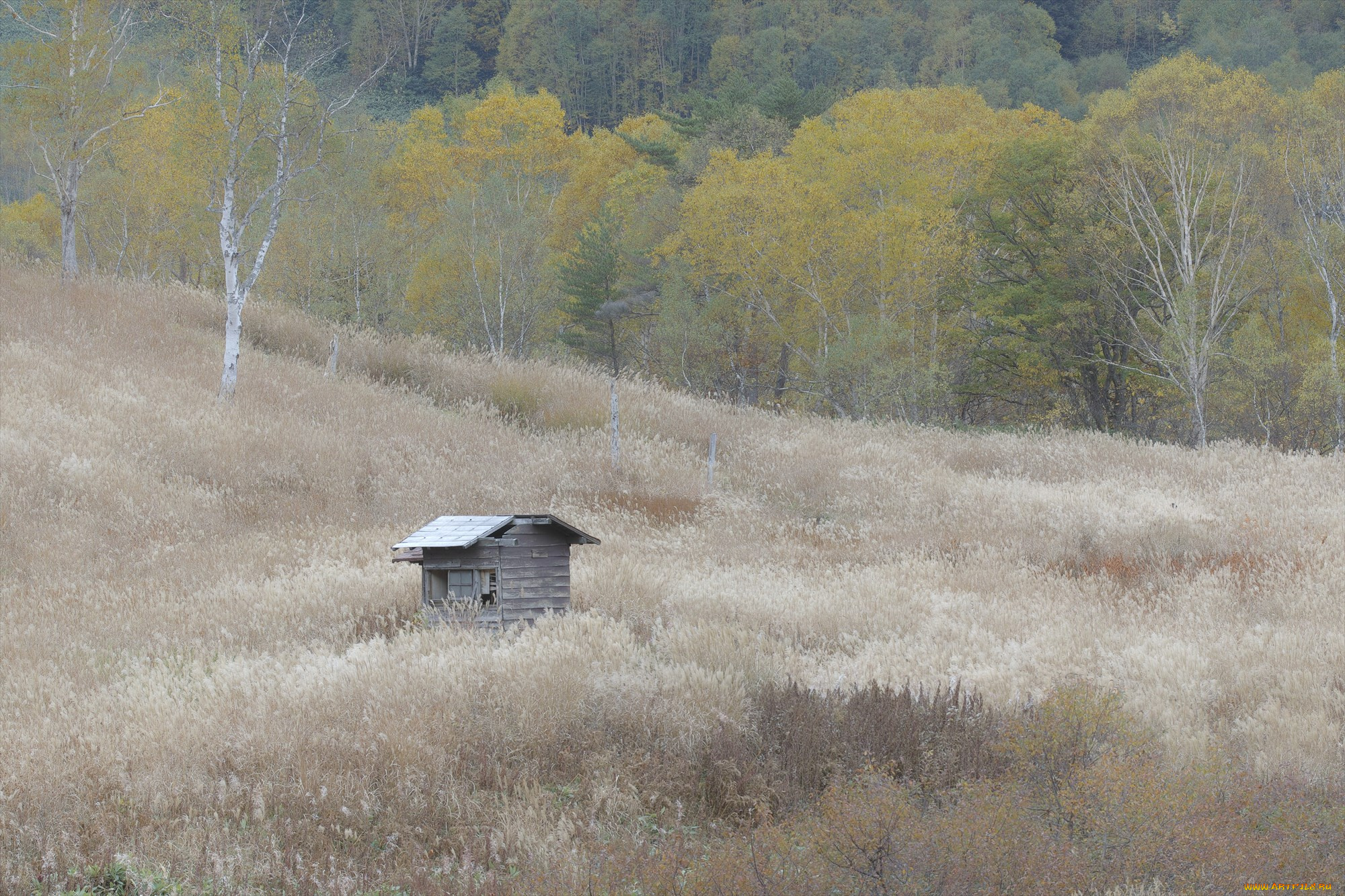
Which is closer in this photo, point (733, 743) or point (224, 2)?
point (733, 743)

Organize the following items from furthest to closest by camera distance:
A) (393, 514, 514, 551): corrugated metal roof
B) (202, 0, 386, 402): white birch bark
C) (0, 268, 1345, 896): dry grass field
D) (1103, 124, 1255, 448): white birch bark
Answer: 1. (1103, 124, 1255, 448): white birch bark
2. (202, 0, 386, 402): white birch bark
3. (393, 514, 514, 551): corrugated metal roof
4. (0, 268, 1345, 896): dry grass field

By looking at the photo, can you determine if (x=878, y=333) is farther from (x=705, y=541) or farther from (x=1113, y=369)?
(x=705, y=541)

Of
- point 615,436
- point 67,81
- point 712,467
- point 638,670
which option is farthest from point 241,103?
point 638,670

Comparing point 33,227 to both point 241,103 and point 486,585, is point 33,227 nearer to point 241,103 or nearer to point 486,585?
point 241,103

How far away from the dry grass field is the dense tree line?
6.49 meters

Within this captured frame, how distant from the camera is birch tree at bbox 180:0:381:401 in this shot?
1891cm

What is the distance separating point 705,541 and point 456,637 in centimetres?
639

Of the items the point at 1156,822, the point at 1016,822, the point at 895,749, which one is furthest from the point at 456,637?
the point at 1156,822

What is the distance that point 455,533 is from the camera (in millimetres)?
8875

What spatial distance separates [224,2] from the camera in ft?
64.6

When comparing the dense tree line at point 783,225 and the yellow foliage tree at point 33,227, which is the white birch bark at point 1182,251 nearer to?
the dense tree line at point 783,225

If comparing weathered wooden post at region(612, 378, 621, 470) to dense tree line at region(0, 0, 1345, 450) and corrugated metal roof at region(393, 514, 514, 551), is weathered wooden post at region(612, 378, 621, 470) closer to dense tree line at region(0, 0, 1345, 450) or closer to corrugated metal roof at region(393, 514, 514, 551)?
dense tree line at region(0, 0, 1345, 450)

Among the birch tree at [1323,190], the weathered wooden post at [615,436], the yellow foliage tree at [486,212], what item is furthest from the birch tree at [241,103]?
the birch tree at [1323,190]

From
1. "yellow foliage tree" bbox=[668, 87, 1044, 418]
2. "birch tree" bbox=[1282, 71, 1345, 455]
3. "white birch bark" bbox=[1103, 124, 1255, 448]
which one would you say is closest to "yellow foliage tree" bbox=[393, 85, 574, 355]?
"yellow foliage tree" bbox=[668, 87, 1044, 418]
